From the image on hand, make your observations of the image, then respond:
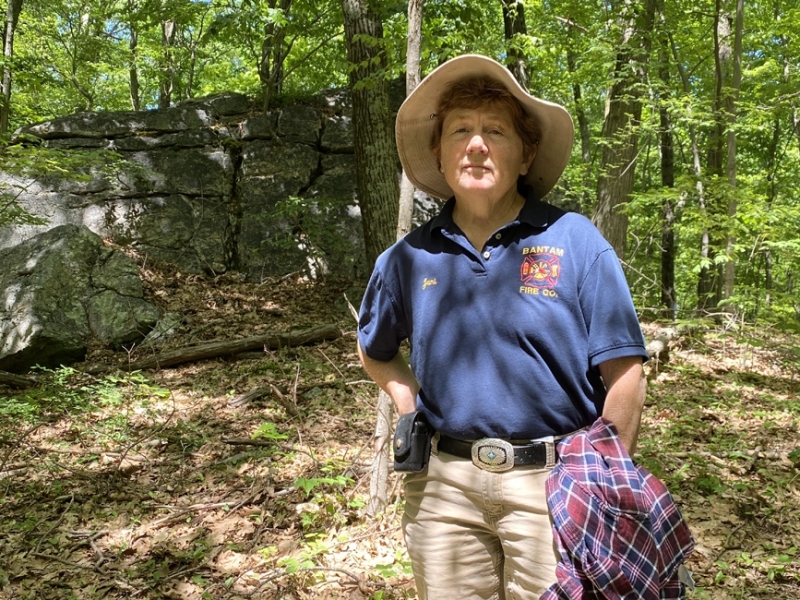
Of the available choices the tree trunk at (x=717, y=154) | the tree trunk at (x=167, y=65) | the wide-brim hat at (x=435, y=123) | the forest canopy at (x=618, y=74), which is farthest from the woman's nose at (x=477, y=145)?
the tree trunk at (x=167, y=65)

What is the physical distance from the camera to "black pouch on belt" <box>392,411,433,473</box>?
1.83m

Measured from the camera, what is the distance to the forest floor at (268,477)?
3.35 meters

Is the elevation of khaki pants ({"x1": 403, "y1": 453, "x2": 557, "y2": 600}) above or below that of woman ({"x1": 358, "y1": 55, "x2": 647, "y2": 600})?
below

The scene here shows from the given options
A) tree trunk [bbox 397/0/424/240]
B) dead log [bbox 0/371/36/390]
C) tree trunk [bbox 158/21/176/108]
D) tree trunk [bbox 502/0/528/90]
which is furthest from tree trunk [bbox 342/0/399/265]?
tree trunk [bbox 158/21/176/108]

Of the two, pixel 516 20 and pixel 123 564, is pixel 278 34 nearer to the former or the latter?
pixel 516 20

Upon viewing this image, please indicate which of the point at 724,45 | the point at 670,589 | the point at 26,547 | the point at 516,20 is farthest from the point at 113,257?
the point at 724,45

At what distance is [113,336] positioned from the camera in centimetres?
729

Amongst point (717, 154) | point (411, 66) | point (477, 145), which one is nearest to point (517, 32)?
point (411, 66)

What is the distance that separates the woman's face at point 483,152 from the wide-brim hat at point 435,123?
0.10 metres

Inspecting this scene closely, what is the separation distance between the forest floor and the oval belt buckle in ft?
5.80

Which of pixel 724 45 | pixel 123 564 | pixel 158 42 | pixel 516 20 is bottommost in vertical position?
pixel 123 564

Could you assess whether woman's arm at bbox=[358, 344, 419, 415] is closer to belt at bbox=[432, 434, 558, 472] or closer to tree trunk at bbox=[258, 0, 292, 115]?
belt at bbox=[432, 434, 558, 472]

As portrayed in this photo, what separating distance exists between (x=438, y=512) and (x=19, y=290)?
23.4 ft

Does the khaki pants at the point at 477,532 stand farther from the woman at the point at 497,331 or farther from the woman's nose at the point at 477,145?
the woman's nose at the point at 477,145
